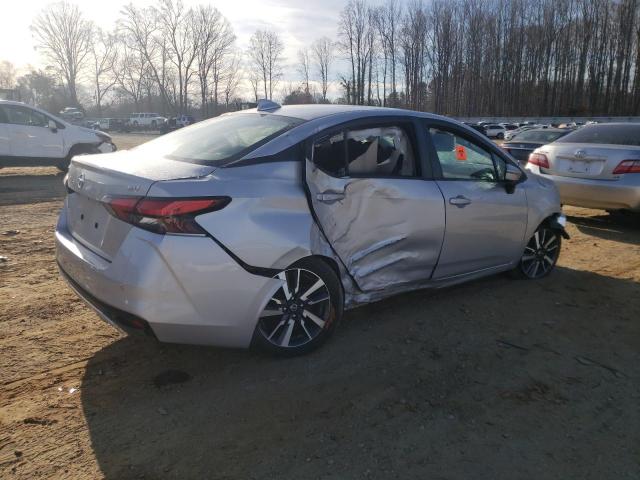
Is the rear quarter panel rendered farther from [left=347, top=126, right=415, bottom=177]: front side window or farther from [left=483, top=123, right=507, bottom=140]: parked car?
[left=483, top=123, right=507, bottom=140]: parked car

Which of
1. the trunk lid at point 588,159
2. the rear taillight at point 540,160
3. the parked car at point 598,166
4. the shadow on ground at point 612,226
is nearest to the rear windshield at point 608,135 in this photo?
the parked car at point 598,166

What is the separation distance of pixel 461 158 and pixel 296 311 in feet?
6.50

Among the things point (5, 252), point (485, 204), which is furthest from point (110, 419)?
point (5, 252)

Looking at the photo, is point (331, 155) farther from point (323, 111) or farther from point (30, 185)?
point (30, 185)

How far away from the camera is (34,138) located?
12.4 m

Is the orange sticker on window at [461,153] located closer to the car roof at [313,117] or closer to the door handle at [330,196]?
the car roof at [313,117]

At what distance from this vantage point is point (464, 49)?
3351 inches

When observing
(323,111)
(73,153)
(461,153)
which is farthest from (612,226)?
(73,153)

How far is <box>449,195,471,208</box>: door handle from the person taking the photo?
397 cm

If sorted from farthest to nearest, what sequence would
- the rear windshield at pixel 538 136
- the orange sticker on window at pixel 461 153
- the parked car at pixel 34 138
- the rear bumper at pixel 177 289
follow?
the rear windshield at pixel 538 136, the parked car at pixel 34 138, the orange sticker on window at pixel 461 153, the rear bumper at pixel 177 289

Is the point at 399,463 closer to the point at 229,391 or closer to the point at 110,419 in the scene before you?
the point at 229,391

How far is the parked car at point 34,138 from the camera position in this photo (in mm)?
12070

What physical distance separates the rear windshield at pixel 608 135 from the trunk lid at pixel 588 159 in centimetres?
26

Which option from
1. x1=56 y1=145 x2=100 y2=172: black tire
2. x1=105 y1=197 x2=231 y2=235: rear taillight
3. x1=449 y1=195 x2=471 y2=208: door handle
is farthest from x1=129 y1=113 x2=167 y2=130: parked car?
x1=105 y1=197 x2=231 y2=235: rear taillight
